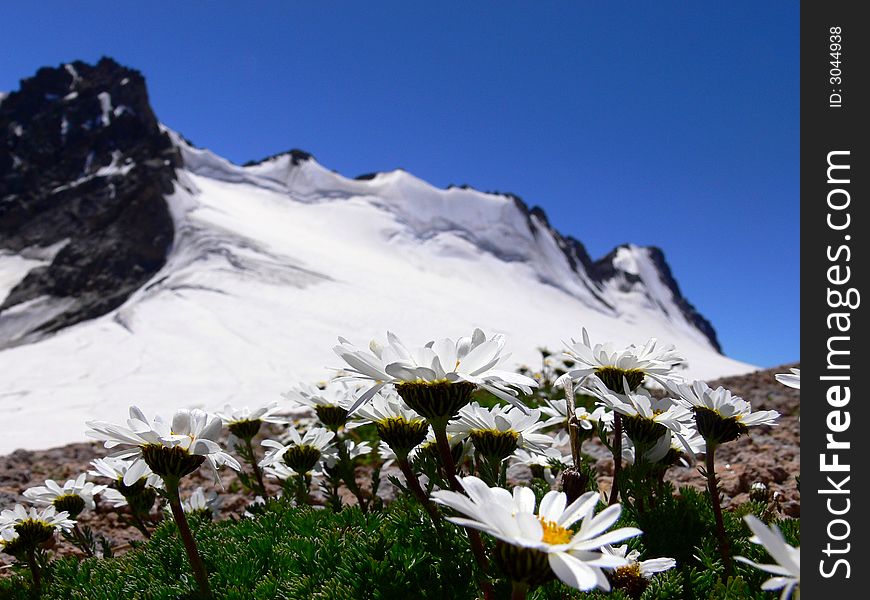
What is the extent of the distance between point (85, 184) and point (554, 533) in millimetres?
51855

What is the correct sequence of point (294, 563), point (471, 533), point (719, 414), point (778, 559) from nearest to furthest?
point (778, 559) < point (471, 533) < point (719, 414) < point (294, 563)

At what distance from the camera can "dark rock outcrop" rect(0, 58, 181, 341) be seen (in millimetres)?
32219

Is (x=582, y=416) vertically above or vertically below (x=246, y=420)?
above

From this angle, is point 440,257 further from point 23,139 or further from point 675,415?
point 23,139

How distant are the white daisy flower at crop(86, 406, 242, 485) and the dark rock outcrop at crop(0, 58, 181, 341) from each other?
30.8 meters

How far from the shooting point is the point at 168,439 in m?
1.80

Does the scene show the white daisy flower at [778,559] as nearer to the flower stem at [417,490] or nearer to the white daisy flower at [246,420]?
the flower stem at [417,490]

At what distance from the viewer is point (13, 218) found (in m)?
44.8

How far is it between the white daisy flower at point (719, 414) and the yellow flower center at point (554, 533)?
898 mm

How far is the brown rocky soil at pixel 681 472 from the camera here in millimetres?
3480

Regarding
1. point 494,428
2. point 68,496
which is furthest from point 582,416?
point 68,496

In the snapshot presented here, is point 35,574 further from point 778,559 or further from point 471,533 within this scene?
point 778,559

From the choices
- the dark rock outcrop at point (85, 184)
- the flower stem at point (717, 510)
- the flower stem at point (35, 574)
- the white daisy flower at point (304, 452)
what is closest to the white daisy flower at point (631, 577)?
the flower stem at point (717, 510)
